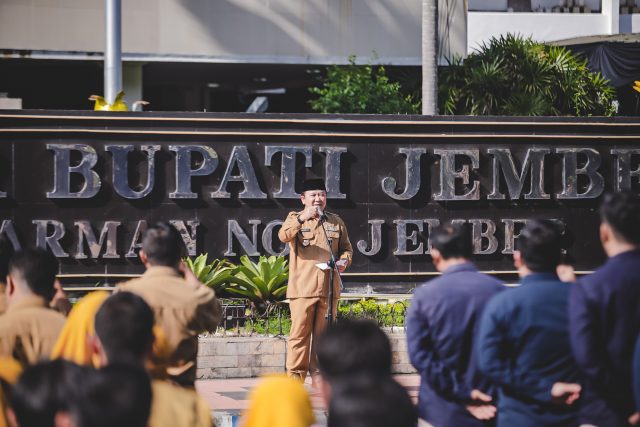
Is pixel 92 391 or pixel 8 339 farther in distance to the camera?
pixel 8 339

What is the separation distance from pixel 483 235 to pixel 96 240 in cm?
481

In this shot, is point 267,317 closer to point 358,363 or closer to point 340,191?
point 340,191

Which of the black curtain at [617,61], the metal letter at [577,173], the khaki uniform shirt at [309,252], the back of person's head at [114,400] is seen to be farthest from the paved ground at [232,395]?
the black curtain at [617,61]

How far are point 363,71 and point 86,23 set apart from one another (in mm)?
5187

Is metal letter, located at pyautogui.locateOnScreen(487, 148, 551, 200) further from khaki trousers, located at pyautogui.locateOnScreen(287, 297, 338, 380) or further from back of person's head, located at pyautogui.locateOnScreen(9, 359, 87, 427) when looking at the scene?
back of person's head, located at pyautogui.locateOnScreen(9, 359, 87, 427)

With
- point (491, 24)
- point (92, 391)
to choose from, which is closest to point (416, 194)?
point (92, 391)

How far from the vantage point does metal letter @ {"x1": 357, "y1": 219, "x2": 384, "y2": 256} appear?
1413 centimetres

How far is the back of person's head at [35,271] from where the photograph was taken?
6.07 m

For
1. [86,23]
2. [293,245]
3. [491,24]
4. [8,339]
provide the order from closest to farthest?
[8,339] → [293,245] → [86,23] → [491,24]

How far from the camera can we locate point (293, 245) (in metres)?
10.7

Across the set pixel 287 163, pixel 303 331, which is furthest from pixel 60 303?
pixel 287 163

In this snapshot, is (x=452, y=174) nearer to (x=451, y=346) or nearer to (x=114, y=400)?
(x=451, y=346)

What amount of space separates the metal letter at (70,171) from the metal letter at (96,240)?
0.37 metres

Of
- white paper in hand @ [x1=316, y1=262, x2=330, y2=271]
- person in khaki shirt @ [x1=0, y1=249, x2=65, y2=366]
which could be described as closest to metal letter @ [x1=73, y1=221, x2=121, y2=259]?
white paper in hand @ [x1=316, y1=262, x2=330, y2=271]
